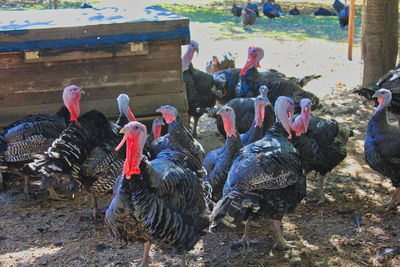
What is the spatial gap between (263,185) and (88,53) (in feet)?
9.92

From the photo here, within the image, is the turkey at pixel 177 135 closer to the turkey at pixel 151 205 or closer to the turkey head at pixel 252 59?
the turkey at pixel 151 205

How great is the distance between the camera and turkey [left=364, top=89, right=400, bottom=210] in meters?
4.80

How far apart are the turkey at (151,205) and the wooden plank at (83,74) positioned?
7.73ft

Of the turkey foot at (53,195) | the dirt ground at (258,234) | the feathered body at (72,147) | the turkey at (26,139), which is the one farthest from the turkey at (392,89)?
the turkey foot at (53,195)

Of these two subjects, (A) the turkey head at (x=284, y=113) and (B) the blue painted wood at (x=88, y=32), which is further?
(B) the blue painted wood at (x=88, y=32)

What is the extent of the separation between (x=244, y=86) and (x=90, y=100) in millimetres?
2538

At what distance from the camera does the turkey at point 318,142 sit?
5.12m

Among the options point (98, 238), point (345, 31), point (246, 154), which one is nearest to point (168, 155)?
point (246, 154)

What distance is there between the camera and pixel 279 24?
17.7m

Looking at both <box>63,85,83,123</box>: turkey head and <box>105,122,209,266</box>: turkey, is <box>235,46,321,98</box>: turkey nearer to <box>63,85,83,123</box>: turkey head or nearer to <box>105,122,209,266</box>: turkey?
<box>63,85,83,123</box>: turkey head

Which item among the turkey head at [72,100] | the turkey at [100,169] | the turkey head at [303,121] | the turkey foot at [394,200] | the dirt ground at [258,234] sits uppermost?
the turkey head at [72,100]

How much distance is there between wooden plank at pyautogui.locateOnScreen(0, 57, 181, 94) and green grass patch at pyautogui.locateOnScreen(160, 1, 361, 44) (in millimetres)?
9393

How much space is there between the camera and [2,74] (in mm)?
5629

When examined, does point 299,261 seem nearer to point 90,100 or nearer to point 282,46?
point 90,100
